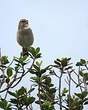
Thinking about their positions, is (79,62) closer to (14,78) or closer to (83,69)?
(83,69)

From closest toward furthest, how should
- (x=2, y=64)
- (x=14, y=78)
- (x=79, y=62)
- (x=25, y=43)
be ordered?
(x=14, y=78)
(x=2, y=64)
(x=79, y=62)
(x=25, y=43)

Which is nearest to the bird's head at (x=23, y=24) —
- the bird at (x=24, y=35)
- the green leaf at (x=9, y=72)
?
the bird at (x=24, y=35)

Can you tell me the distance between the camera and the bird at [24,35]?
4.44m

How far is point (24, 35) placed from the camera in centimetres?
452

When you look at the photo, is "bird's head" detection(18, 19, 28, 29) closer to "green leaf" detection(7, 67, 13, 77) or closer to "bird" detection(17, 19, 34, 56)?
"bird" detection(17, 19, 34, 56)

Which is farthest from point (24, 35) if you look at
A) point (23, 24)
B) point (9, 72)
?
point (9, 72)

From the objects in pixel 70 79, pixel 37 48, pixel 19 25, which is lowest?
pixel 70 79

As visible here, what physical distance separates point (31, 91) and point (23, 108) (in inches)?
10.7

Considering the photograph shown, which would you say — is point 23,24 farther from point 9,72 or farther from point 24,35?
point 9,72

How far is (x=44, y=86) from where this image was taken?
3727 mm

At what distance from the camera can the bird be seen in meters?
4.44

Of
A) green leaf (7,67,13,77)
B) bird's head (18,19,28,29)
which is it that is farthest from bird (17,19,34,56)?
green leaf (7,67,13,77)

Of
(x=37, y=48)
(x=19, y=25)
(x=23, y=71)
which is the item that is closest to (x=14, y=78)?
(x=23, y=71)

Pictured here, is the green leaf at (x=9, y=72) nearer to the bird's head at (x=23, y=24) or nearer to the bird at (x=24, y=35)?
the bird at (x=24, y=35)
